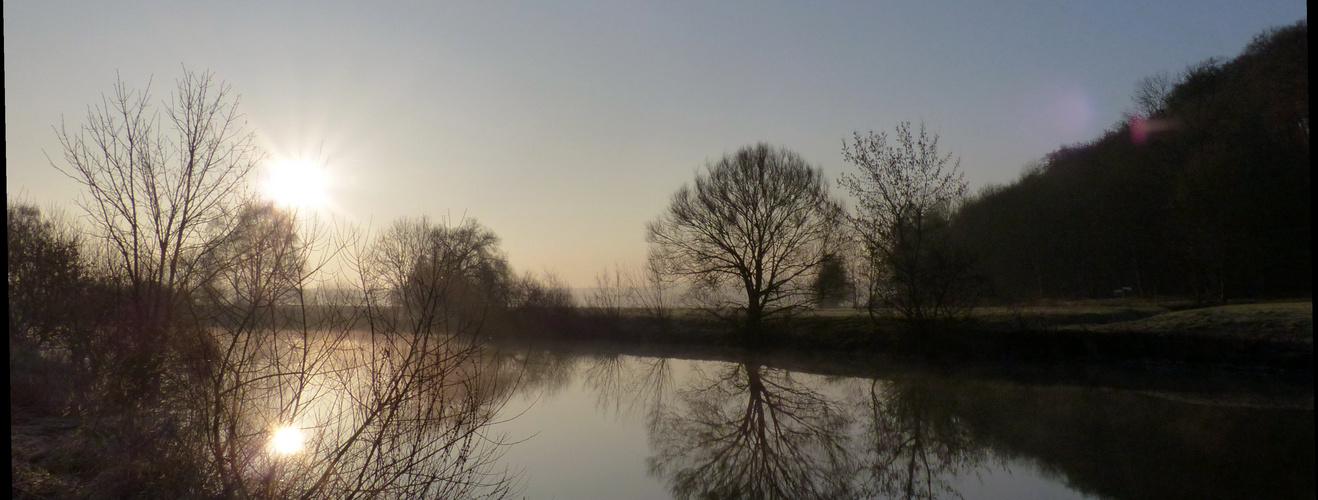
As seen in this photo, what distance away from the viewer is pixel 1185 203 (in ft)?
69.6

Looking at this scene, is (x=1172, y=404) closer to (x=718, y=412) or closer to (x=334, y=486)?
(x=718, y=412)

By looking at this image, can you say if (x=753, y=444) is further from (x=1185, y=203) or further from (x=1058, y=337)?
(x=1185, y=203)

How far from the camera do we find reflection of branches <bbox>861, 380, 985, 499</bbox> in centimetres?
805

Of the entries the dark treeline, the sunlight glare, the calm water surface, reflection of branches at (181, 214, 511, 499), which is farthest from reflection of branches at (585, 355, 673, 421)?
the dark treeline

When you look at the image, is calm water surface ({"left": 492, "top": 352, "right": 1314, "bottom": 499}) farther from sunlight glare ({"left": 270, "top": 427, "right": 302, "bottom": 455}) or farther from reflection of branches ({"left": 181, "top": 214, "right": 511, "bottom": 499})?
reflection of branches ({"left": 181, "top": 214, "right": 511, "bottom": 499})

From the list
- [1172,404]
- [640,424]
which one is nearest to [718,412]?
[640,424]

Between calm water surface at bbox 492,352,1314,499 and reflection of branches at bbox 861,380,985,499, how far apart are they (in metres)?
0.03

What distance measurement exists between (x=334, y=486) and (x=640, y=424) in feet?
24.3

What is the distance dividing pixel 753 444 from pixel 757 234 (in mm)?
13127

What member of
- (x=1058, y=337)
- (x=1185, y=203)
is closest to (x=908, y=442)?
(x=1058, y=337)

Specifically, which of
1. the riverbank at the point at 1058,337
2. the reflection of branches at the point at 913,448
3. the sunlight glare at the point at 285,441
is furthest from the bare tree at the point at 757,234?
the sunlight glare at the point at 285,441

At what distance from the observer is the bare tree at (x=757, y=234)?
22.6 metres

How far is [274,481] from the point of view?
4699 mm

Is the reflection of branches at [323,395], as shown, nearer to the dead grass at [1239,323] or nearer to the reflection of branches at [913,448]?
the reflection of branches at [913,448]
